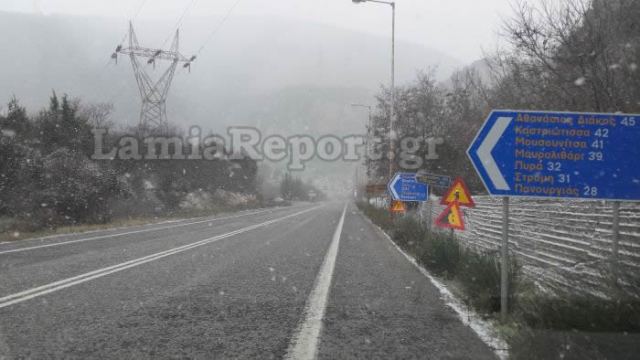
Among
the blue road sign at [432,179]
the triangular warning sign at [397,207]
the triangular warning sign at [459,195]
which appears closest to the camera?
the triangular warning sign at [459,195]

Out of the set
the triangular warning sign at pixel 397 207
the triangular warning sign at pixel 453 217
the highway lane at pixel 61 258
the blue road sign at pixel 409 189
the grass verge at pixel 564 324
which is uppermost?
the blue road sign at pixel 409 189

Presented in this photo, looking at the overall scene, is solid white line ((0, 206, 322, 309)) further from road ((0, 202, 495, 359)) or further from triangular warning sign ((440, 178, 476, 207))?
triangular warning sign ((440, 178, 476, 207))

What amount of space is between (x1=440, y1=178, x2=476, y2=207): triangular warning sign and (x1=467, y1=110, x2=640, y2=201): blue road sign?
424 centimetres

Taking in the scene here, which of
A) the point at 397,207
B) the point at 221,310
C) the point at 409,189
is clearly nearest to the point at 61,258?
the point at 221,310

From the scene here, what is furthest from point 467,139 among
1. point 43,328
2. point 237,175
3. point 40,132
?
point 237,175

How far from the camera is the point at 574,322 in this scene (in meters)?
4.53

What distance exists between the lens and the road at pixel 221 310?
432 cm

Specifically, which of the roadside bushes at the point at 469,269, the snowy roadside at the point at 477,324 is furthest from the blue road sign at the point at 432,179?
the snowy roadside at the point at 477,324

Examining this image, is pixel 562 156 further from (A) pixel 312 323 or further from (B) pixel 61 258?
(B) pixel 61 258

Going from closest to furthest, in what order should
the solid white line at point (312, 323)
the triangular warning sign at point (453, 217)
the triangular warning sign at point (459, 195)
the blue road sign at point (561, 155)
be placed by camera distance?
the solid white line at point (312, 323) < the blue road sign at point (561, 155) < the triangular warning sign at point (459, 195) < the triangular warning sign at point (453, 217)

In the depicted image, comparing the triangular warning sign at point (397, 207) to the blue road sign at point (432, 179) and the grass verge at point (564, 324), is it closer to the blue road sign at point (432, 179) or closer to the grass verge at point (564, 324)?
the blue road sign at point (432, 179)

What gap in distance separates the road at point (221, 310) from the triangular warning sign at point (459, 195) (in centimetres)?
157

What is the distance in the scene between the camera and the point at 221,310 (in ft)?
18.8

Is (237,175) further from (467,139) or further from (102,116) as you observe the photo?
(467,139)
